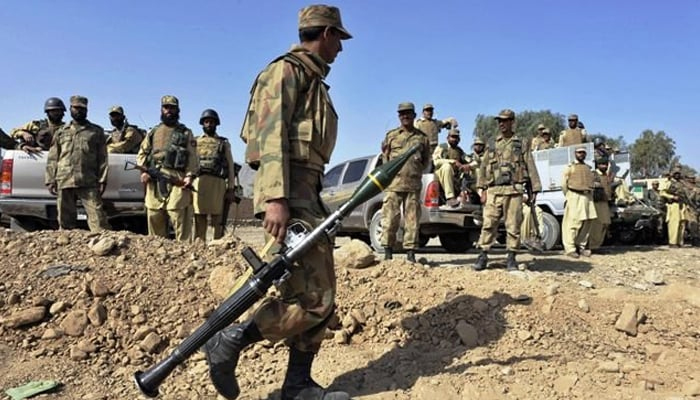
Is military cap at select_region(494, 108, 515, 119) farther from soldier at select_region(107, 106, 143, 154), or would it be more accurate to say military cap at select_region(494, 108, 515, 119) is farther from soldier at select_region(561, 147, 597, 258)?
soldier at select_region(107, 106, 143, 154)

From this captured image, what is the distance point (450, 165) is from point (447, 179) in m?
0.28

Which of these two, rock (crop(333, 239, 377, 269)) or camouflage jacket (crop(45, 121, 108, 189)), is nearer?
rock (crop(333, 239, 377, 269))

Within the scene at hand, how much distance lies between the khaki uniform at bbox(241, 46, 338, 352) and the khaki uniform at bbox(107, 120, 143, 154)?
5585 millimetres

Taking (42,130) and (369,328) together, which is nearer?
(369,328)

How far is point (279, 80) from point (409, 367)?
1758 mm

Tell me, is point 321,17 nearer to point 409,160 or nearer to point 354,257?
point 354,257

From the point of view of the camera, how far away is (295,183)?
2797 millimetres

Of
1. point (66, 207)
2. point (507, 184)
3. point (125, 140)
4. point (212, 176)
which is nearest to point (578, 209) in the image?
point (507, 184)

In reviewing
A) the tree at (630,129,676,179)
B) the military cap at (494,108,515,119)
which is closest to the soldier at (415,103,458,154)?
the military cap at (494,108,515,119)

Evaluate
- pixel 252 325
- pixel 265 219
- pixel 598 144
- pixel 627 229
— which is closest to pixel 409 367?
pixel 252 325

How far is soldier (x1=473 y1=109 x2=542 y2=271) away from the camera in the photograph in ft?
21.6

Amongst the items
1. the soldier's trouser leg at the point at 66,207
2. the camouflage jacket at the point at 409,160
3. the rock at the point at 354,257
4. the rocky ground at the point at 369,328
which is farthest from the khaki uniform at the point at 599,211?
the soldier's trouser leg at the point at 66,207

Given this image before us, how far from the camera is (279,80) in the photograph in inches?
107

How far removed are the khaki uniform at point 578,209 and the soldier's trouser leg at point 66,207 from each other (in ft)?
23.7
